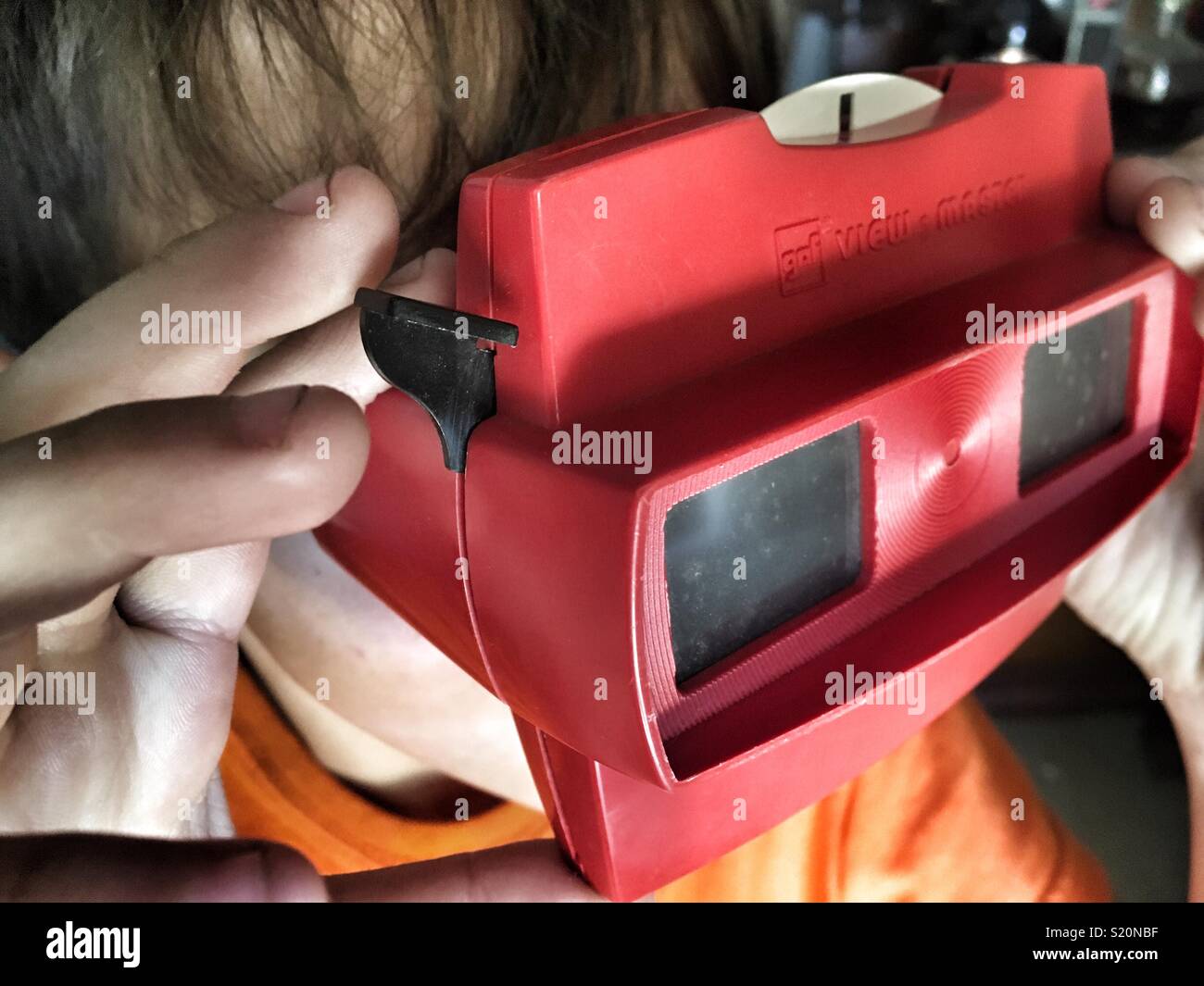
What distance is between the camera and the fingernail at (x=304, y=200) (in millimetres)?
261

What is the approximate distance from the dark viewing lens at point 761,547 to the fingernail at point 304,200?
5.0 inches

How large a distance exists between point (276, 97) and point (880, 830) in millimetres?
553

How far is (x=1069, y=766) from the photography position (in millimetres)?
736

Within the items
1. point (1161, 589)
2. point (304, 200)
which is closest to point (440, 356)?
point (304, 200)

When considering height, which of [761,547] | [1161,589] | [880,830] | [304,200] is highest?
[304,200]

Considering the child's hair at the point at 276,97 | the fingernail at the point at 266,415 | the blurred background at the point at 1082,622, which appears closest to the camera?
the fingernail at the point at 266,415

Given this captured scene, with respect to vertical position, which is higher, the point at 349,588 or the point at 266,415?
the point at 266,415

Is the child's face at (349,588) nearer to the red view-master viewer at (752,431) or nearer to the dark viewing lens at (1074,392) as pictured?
the red view-master viewer at (752,431)

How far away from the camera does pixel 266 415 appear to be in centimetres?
21

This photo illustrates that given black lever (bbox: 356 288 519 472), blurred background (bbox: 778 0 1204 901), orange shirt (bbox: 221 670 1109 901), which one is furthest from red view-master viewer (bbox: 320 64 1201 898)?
orange shirt (bbox: 221 670 1109 901)

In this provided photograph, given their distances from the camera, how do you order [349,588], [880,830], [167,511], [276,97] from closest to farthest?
[167,511] < [276,97] < [349,588] < [880,830]

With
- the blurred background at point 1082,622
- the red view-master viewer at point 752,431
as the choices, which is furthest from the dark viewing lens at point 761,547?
the blurred background at point 1082,622

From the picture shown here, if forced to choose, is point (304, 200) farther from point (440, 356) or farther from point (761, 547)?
point (761, 547)

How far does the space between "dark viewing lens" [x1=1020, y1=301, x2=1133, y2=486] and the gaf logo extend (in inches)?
4.4
